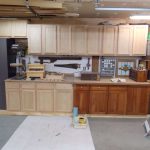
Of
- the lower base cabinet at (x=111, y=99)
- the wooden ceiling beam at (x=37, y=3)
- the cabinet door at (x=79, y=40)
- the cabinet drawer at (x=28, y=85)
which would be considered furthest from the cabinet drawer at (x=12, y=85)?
the wooden ceiling beam at (x=37, y=3)

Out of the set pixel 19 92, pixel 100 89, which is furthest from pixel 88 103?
pixel 19 92

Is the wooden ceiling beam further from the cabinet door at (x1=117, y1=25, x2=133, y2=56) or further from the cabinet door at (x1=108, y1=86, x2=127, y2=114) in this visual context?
the cabinet door at (x1=108, y1=86, x2=127, y2=114)

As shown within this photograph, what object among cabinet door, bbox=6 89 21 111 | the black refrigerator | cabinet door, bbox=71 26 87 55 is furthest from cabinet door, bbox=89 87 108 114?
the black refrigerator

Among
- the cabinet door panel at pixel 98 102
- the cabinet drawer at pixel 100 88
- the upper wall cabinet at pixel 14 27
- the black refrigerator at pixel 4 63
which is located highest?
the upper wall cabinet at pixel 14 27

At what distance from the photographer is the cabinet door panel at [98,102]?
444cm

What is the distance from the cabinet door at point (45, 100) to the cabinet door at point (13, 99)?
19.7 inches

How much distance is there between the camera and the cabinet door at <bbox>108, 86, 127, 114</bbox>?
14.5 ft

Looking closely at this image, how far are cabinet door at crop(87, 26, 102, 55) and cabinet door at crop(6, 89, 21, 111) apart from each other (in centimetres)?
209

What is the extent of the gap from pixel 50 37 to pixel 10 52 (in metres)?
1.09

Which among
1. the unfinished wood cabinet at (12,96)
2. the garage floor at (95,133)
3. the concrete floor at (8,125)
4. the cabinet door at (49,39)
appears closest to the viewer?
the garage floor at (95,133)

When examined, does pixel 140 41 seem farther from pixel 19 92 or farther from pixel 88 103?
pixel 19 92

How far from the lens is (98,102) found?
448 cm

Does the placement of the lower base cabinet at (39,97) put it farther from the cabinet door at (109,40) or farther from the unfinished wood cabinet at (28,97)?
the cabinet door at (109,40)

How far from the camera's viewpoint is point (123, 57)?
5016 mm
